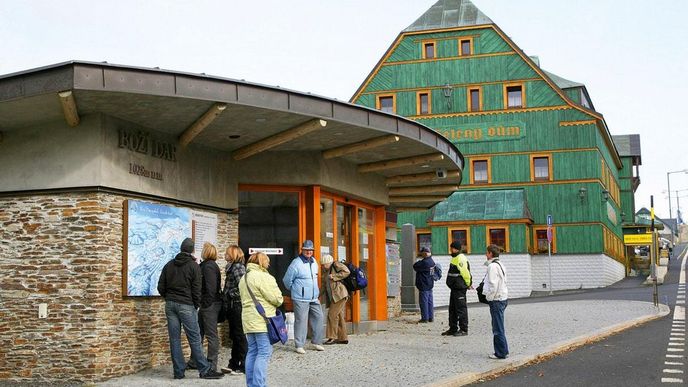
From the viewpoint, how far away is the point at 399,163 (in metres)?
16.9

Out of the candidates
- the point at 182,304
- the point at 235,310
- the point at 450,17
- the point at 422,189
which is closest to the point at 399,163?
the point at 422,189

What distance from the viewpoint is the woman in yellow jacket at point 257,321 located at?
8.95 metres

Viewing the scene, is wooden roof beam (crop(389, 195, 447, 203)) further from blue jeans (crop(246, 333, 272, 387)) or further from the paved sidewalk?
blue jeans (crop(246, 333, 272, 387))

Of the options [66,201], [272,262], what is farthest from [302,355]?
[66,201]

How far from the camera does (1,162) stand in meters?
11.6

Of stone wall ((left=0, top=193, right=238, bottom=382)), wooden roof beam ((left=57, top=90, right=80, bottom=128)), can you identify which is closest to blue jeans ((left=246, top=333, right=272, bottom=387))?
stone wall ((left=0, top=193, right=238, bottom=382))

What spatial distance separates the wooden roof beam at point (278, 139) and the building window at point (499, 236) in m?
31.3

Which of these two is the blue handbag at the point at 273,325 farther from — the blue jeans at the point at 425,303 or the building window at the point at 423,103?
the building window at the point at 423,103

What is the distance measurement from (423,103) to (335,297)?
1280 inches

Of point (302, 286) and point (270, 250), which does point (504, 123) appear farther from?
point (302, 286)

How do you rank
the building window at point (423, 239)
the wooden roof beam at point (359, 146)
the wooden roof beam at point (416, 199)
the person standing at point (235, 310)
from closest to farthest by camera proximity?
the person standing at point (235, 310), the wooden roof beam at point (359, 146), the wooden roof beam at point (416, 199), the building window at point (423, 239)

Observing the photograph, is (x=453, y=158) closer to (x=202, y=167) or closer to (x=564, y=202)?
(x=202, y=167)

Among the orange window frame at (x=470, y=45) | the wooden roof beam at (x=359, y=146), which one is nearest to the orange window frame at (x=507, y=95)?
the orange window frame at (x=470, y=45)

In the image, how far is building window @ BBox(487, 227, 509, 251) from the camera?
144 feet
